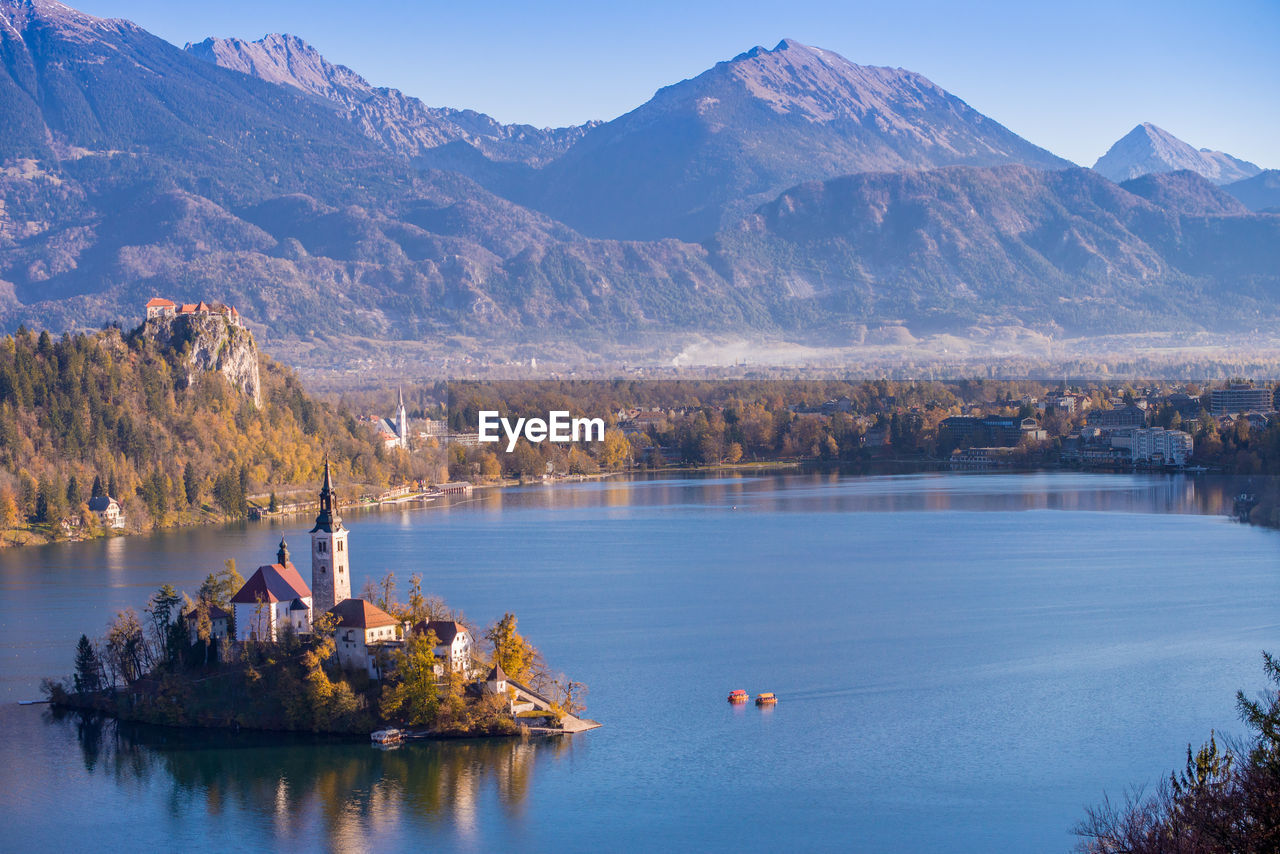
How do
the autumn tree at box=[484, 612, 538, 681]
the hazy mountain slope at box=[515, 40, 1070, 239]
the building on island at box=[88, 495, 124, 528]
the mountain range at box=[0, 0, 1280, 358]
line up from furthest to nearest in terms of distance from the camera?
the hazy mountain slope at box=[515, 40, 1070, 239], the mountain range at box=[0, 0, 1280, 358], the building on island at box=[88, 495, 124, 528], the autumn tree at box=[484, 612, 538, 681]

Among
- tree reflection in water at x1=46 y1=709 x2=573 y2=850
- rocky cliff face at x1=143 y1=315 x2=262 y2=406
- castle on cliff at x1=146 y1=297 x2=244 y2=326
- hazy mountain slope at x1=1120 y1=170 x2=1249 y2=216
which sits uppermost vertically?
hazy mountain slope at x1=1120 y1=170 x2=1249 y2=216

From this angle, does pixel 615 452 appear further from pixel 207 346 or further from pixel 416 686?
pixel 416 686

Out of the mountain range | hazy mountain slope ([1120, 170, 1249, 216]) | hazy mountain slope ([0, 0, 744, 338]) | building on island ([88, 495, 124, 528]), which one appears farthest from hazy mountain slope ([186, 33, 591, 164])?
building on island ([88, 495, 124, 528])

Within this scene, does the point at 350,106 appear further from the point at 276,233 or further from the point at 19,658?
the point at 19,658

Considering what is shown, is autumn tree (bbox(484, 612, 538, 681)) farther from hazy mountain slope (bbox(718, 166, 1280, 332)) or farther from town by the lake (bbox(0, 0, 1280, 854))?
hazy mountain slope (bbox(718, 166, 1280, 332))

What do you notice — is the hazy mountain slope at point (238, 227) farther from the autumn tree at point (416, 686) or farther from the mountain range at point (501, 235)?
the autumn tree at point (416, 686)

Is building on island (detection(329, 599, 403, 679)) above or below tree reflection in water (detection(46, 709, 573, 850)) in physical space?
above

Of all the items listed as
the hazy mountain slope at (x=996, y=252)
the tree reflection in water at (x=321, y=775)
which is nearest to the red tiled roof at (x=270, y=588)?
the tree reflection in water at (x=321, y=775)
